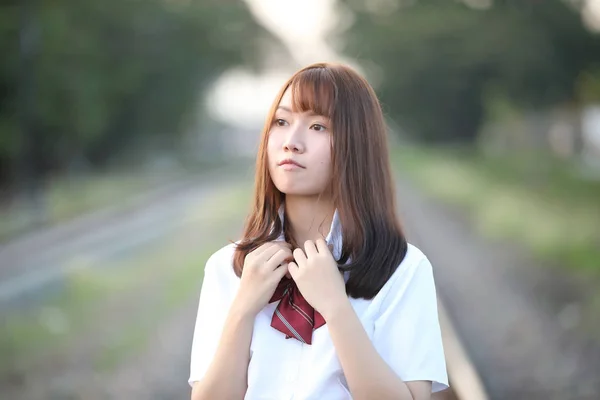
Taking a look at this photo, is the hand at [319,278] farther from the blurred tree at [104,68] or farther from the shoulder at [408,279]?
the blurred tree at [104,68]

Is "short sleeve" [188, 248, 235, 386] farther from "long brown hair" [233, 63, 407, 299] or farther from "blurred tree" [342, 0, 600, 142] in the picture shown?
"blurred tree" [342, 0, 600, 142]

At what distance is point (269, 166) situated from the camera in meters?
2.18

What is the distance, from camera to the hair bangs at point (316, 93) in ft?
6.76

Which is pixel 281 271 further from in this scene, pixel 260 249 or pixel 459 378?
pixel 459 378

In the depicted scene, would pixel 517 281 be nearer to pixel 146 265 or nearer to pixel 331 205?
pixel 146 265

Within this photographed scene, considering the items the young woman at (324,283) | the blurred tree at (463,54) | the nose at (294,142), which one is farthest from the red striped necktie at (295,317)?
the blurred tree at (463,54)

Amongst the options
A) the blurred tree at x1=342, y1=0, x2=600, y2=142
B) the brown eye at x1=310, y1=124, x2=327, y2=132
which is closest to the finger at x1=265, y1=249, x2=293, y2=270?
the brown eye at x1=310, y1=124, x2=327, y2=132

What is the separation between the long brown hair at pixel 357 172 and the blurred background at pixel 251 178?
32 cm

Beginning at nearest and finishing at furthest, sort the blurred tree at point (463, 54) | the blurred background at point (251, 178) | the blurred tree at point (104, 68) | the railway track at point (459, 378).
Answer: the railway track at point (459, 378) < the blurred background at point (251, 178) < the blurred tree at point (463, 54) < the blurred tree at point (104, 68)

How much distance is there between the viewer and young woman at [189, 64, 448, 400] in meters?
1.95

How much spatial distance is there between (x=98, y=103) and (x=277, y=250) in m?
29.3

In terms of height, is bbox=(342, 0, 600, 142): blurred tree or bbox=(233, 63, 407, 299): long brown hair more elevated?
bbox=(342, 0, 600, 142): blurred tree

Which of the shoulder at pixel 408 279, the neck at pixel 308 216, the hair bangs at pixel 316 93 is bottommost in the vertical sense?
the shoulder at pixel 408 279

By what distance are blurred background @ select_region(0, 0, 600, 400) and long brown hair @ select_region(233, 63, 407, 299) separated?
1.04ft
